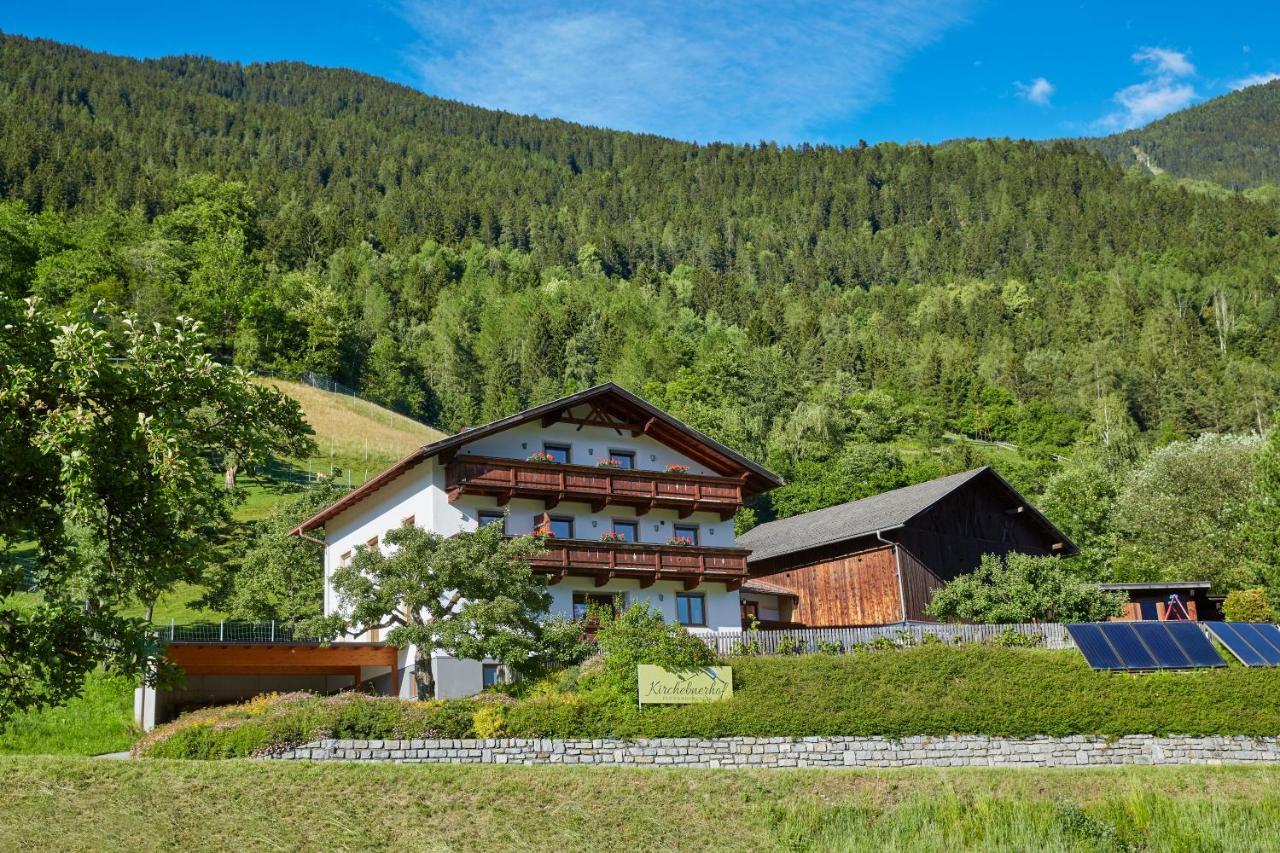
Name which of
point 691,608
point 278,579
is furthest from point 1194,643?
point 278,579

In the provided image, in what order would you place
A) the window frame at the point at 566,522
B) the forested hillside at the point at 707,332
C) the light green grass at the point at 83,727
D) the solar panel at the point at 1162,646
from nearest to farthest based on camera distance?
the light green grass at the point at 83,727
the solar panel at the point at 1162,646
the window frame at the point at 566,522
the forested hillside at the point at 707,332

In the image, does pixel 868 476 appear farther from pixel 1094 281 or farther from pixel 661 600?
pixel 1094 281

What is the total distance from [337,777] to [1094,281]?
184281 mm

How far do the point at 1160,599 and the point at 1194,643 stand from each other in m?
12.2

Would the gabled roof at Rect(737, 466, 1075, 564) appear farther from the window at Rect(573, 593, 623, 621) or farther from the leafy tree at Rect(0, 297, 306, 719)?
the leafy tree at Rect(0, 297, 306, 719)

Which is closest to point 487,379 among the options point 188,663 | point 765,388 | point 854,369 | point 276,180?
point 765,388

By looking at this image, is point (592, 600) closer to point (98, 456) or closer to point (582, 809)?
point (582, 809)

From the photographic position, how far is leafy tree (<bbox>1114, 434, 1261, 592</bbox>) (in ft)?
200

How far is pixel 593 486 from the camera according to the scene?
137ft

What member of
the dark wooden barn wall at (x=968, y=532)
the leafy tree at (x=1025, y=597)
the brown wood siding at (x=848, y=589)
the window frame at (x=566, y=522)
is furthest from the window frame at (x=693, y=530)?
the leafy tree at (x=1025, y=597)

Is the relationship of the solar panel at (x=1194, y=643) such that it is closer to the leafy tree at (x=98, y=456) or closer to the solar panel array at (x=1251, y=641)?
the solar panel array at (x=1251, y=641)

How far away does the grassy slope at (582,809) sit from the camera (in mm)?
21578

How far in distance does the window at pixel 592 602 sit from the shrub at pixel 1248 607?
72.5 ft

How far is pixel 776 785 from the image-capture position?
26641mm
